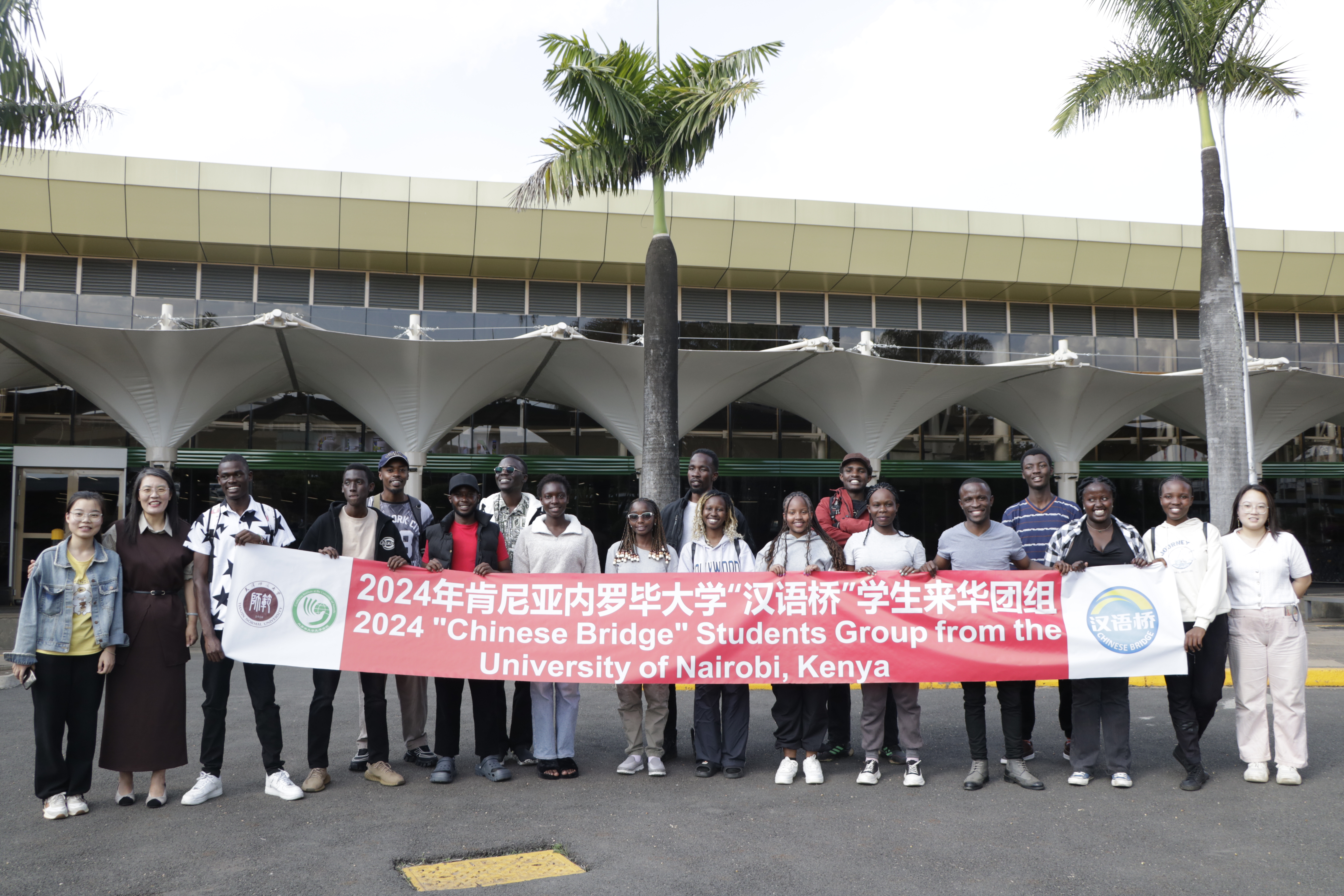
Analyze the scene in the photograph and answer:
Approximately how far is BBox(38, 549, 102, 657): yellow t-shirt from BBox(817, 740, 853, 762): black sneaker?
14.1 ft

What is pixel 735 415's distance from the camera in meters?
20.7

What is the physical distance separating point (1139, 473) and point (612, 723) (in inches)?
733

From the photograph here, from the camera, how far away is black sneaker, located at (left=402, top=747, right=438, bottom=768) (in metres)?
5.95

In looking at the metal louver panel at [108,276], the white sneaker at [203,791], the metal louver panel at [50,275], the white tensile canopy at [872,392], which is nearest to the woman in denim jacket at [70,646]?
the white sneaker at [203,791]

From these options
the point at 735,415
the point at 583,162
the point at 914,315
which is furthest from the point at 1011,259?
the point at 583,162

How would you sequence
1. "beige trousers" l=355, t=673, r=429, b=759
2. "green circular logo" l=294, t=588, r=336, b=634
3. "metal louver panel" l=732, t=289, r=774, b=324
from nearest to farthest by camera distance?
"green circular logo" l=294, t=588, r=336, b=634
"beige trousers" l=355, t=673, r=429, b=759
"metal louver panel" l=732, t=289, r=774, b=324

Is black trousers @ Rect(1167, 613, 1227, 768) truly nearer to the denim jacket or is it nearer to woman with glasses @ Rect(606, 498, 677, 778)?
woman with glasses @ Rect(606, 498, 677, 778)

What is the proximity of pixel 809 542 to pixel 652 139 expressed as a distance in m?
7.24

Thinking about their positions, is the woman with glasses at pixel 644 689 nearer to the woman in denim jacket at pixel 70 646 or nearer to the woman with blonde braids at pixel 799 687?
the woman with blonde braids at pixel 799 687

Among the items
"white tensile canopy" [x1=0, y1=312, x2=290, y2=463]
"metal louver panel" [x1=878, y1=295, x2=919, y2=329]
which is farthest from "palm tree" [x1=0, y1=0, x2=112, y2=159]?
"metal louver panel" [x1=878, y1=295, x2=919, y2=329]

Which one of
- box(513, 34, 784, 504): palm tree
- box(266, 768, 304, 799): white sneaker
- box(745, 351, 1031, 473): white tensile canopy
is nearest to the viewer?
box(266, 768, 304, 799): white sneaker

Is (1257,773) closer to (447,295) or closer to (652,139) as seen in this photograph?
(652,139)

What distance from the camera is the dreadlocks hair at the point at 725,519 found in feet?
19.4

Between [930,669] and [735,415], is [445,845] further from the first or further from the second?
[735,415]
